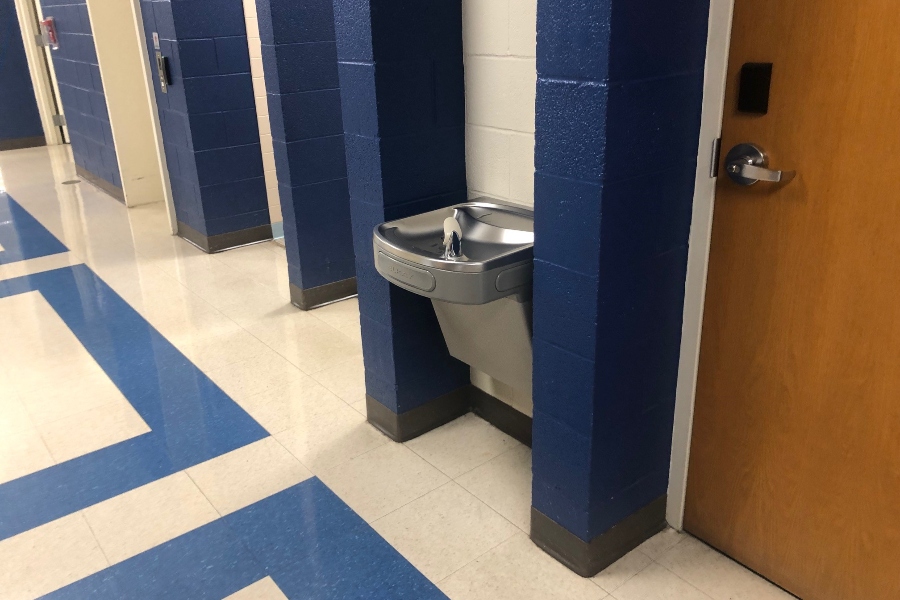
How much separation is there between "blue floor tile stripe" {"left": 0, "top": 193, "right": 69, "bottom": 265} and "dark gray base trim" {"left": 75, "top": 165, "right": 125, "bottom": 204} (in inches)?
26.5

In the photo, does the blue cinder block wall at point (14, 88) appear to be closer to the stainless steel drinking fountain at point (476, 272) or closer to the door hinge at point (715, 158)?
the stainless steel drinking fountain at point (476, 272)

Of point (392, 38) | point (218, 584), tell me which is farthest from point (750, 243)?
point (218, 584)

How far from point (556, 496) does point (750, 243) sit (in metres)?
0.82

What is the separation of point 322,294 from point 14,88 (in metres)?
6.32

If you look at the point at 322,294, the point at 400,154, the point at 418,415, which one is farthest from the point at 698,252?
the point at 322,294

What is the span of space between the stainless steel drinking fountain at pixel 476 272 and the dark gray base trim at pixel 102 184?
175 inches

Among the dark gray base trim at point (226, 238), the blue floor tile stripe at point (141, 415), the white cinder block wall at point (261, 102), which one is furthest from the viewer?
the dark gray base trim at point (226, 238)

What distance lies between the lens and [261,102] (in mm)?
4707

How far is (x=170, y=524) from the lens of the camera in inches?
89.5

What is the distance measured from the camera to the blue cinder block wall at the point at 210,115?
14.3ft

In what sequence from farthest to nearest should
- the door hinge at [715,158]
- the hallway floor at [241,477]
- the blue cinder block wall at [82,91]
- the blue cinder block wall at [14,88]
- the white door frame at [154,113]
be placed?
1. the blue cinder block wall at [14,88]
2. the blue cinder block wall at [82,91]
3. the white door frame at [154,113]
4. the hallway floor at [241,477]
5. the door hinge at [715,158]

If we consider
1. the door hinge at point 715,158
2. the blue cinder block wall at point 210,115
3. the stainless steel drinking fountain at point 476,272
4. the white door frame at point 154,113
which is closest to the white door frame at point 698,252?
the door hinge at point 715,158

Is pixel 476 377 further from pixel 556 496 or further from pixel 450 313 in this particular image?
pixel 556 496

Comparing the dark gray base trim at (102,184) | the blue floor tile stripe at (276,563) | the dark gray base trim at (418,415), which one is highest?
the dark gray base trim at (102,184)
